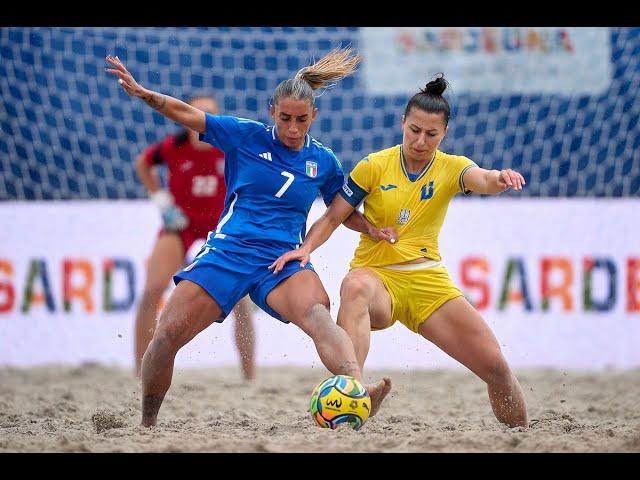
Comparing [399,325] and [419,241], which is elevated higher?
[419,241]

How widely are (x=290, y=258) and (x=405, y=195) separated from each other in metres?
0.76


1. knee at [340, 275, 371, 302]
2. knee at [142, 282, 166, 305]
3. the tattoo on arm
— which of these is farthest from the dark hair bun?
knee at [142, 282, 166, 305]

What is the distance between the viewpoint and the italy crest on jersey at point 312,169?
565 cm

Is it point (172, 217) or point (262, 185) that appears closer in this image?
point (262, 185)

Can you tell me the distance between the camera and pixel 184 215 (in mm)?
8477

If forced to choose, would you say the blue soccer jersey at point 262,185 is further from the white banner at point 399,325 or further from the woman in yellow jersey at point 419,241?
the white banner at point 399,325

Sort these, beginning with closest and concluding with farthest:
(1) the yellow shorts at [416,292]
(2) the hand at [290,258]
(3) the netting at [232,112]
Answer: (2) the hand at [290,258], (1) the yellow shorts at [416,292], (3) the netting at [232,112]

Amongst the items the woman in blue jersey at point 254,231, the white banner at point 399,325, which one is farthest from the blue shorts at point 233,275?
the white banner at point 399,325

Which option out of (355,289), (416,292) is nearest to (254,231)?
(355,289)

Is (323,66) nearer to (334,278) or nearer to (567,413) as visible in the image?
(567,413)

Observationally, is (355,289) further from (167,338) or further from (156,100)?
(156,100)

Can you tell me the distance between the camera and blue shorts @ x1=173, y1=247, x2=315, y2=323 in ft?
17.9

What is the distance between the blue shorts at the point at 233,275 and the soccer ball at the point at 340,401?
62 centimetres

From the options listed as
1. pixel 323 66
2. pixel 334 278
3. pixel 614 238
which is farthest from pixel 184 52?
pixel 323 66
